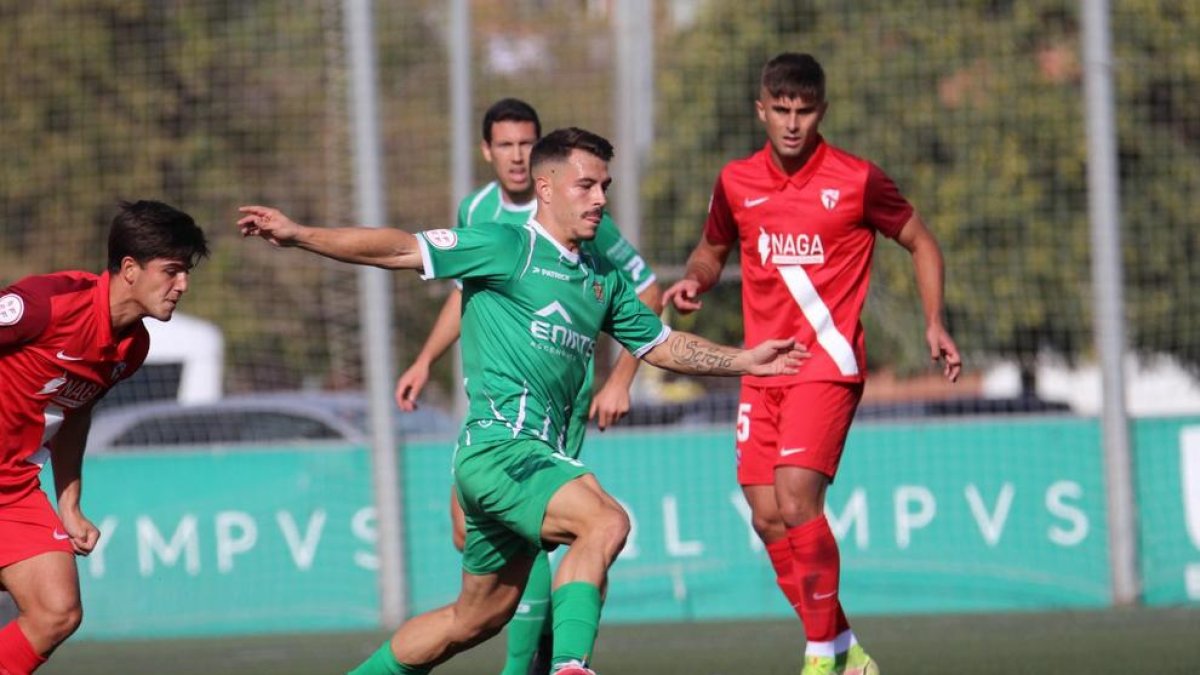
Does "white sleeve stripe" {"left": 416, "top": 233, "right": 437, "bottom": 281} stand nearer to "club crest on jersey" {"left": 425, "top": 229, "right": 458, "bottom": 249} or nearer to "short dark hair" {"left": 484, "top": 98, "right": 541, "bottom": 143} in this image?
"club crest on jersey" {"left": 425, "top": 229, "right": 458, "bottom": 249}

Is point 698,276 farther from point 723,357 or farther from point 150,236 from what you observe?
point 150,236

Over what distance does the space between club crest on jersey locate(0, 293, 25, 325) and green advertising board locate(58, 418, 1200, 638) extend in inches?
233

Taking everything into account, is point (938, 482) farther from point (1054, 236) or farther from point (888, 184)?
point (888, 184)

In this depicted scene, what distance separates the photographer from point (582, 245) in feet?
24.5

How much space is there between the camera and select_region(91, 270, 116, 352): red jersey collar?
20.5 feet

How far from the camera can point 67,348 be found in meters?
6.22

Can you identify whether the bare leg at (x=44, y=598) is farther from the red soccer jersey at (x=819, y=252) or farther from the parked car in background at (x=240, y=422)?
the parked car in background at (x=240, y=422)

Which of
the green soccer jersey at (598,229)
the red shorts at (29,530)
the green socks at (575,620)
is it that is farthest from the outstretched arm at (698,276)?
the red shorts at (29,530)

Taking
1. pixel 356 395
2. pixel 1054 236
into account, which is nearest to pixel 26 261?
pixel 356 395

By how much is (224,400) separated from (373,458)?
1183 millimetres

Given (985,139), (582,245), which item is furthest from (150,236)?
(985,139)

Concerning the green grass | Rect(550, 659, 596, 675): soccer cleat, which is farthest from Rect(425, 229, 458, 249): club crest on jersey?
the green grass

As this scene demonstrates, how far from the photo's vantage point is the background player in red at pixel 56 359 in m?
6.16

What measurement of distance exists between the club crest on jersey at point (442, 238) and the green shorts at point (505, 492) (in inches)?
27.1
